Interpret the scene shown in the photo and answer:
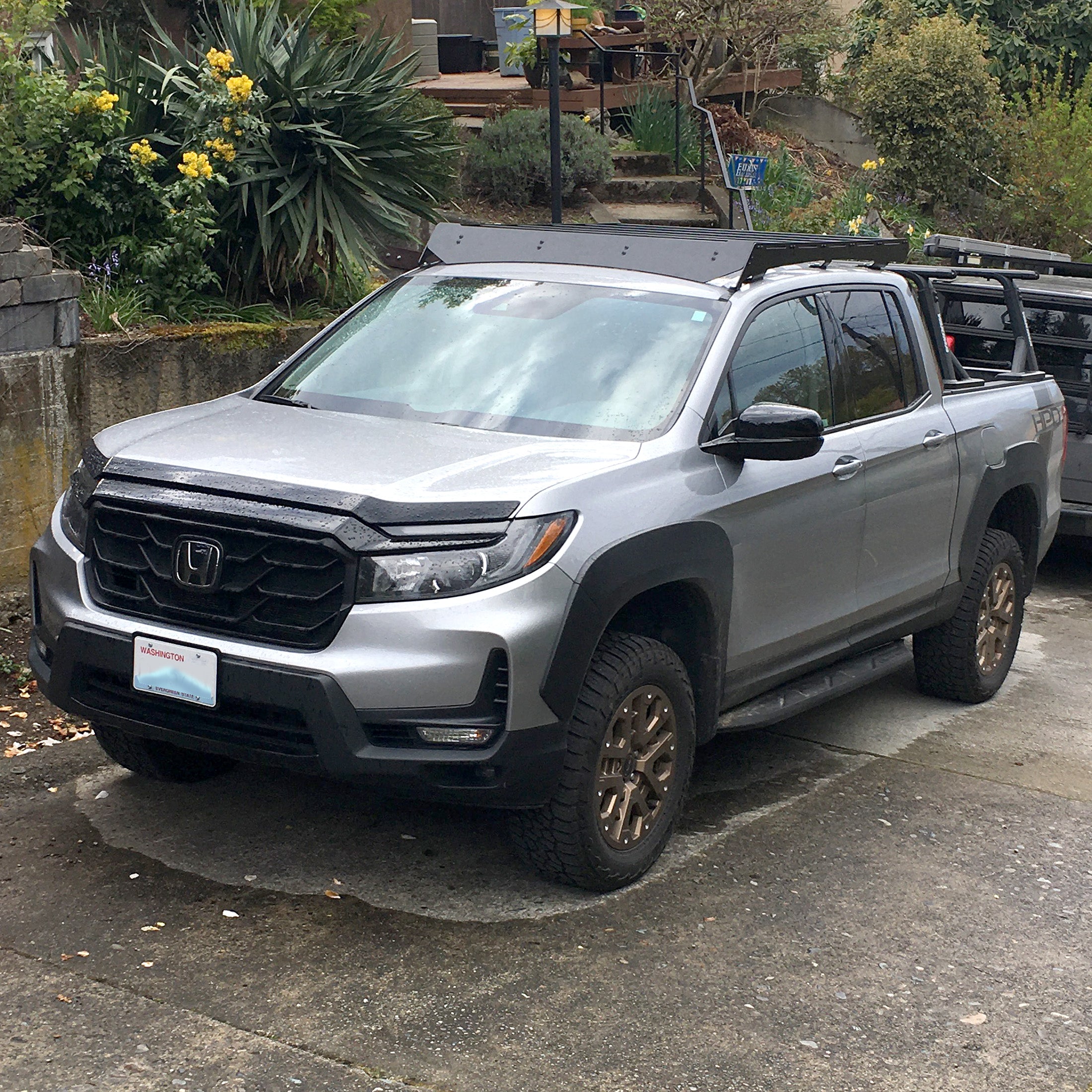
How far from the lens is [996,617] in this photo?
6984 mm

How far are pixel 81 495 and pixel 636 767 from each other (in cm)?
188

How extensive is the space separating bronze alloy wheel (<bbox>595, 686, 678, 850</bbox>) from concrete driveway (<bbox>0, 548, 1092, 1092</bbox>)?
0.76ft

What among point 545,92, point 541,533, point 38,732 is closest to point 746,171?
point 545,92

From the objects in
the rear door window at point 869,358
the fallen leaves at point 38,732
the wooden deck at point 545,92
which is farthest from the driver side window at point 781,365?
the wooden deck at point 545,92

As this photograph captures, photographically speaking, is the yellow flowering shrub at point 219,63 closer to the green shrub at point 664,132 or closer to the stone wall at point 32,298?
the stone wall at point 32,298

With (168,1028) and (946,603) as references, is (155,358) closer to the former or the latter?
(946,603)

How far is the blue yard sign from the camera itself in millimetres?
12289

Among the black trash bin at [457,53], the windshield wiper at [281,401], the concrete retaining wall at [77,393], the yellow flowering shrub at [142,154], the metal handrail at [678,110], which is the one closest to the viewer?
the windshield wiper at [281,401]

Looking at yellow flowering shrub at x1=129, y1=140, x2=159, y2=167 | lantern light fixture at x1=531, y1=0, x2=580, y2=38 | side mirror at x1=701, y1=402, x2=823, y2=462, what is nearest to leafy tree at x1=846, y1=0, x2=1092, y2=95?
lantern light fixture at x1=531, y1=0, x2=580, y2=38

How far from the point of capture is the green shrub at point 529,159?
50.4 ft

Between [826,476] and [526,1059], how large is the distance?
2480mm

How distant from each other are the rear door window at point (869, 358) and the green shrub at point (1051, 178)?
40.3 feet

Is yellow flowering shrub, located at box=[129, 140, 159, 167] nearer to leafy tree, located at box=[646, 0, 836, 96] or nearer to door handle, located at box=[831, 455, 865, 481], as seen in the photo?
door handle, located at box=[831, 455, 865, 481]

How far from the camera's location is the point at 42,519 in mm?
7199
